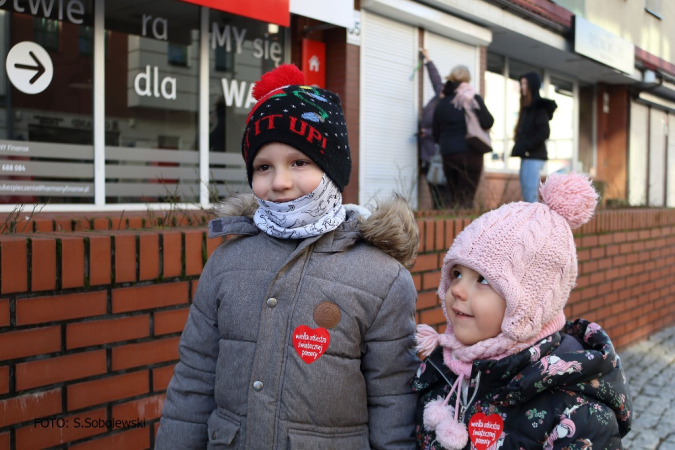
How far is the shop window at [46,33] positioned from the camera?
18.7ft

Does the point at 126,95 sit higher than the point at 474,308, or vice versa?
the point at 126,95

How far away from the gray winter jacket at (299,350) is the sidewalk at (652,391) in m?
2.90

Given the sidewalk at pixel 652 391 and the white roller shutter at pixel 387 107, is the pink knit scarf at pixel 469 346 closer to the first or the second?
the sidewalk at pixel 652 391

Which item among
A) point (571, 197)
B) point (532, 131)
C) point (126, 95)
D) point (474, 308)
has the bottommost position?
point (474, 308)

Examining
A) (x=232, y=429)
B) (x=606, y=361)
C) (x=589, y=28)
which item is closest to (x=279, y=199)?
(x=232, y=429)

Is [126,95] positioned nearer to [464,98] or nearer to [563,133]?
[464,98]

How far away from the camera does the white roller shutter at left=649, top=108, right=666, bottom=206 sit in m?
16.7

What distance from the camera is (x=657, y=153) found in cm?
1706

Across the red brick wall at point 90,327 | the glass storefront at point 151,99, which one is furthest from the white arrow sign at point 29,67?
the red brick wall at point 90,327

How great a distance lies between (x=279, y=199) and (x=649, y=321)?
21.3ft

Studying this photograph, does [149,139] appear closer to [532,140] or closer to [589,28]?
[532,140]

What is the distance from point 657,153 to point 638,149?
149 cm

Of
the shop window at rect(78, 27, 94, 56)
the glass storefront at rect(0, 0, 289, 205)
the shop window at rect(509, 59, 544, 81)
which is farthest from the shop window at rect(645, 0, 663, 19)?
the shop window at rect(78, 27, 94, 56)

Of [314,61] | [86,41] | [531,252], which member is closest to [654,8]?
[314,61]
